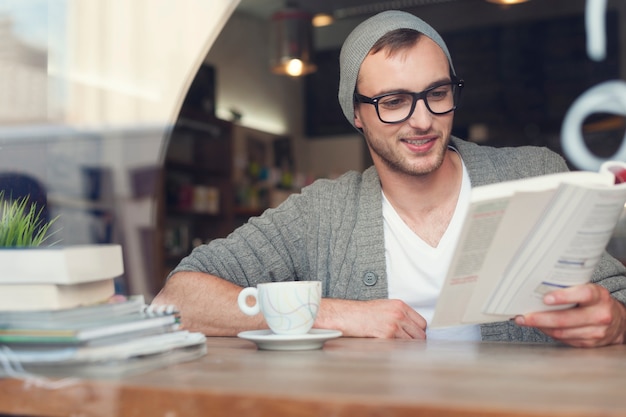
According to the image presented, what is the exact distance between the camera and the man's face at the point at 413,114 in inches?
71.5

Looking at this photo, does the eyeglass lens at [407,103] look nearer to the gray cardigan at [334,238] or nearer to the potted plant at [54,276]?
the gray cardigan at [334,238]

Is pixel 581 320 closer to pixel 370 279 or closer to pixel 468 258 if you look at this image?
pixel 468 258

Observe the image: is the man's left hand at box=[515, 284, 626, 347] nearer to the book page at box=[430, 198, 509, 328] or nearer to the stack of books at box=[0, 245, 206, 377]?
the book page at box=[430, 198, 509, 328]

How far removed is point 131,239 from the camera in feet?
15.1

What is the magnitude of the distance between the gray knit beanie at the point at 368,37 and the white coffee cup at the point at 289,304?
89 cm

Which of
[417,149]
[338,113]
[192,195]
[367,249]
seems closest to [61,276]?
[367,249]

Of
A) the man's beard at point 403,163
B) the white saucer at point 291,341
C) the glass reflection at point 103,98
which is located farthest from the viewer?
the glass reflection at point 103,98

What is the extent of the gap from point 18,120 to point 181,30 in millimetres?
2084

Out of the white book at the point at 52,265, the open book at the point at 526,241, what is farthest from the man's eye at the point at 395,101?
the white book at the point at 52,265

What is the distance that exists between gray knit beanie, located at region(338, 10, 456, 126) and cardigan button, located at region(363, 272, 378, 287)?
0.49 m

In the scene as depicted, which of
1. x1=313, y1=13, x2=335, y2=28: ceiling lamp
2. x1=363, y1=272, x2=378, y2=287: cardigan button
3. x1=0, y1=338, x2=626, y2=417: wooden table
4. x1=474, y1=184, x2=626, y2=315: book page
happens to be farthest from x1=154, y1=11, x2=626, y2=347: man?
x1=313, y1=13, x2=335, y2=28: ceiling lamp

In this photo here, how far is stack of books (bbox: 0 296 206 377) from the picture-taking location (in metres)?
0.94

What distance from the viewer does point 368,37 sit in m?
1.92

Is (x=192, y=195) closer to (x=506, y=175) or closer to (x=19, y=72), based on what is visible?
(x=19, y=72)
